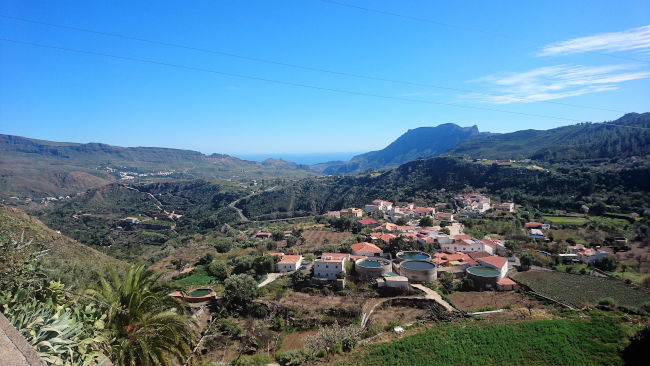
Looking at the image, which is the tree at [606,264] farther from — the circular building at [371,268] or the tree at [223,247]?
the tree at [223,247]

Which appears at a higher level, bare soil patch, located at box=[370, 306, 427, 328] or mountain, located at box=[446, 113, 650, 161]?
mountain, located at box=[446, 113, 650, 161]

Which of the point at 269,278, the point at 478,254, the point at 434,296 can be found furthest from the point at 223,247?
the point at 478,254

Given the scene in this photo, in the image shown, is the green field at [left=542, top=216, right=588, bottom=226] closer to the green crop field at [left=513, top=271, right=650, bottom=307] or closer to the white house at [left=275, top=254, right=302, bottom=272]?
the green crop field at [left=513, top=271, right=650, bottom=307]

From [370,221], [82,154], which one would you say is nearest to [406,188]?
[370,221]

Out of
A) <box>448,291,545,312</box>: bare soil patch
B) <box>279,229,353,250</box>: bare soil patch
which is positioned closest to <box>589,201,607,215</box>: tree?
<box>448,291,545,312</box>: bare soil patch

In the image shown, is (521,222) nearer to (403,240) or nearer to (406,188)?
(403,240)

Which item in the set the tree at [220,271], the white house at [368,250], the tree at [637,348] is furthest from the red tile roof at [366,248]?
the tree at [637,348]
